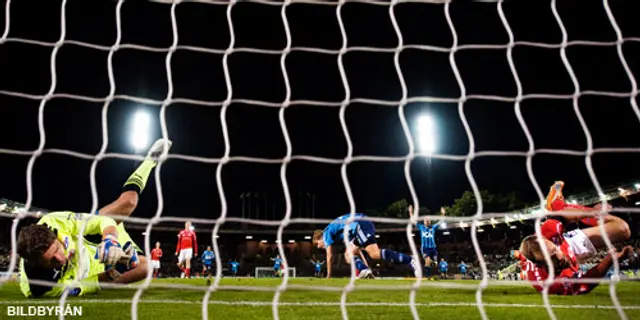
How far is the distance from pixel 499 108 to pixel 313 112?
29.2 feet

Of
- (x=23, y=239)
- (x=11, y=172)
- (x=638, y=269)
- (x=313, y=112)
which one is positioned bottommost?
(x=638, y=269)

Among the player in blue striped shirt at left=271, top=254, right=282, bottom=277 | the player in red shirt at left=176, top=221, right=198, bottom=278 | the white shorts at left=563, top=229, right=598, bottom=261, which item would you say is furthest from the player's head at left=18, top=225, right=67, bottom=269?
the player in blue striped shirt at left=271, top=254, right=282, bottom=277

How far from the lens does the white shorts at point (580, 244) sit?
5.29m

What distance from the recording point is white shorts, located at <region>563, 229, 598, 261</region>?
529 centimetres

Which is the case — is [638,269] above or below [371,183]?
below

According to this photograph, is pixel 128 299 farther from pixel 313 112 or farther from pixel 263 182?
pixel 263 182

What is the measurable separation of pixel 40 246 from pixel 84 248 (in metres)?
0.61

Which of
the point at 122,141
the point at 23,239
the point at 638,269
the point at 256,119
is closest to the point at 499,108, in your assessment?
the point at 638,269

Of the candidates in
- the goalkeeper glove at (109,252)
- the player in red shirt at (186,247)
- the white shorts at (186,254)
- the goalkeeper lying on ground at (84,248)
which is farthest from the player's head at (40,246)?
the white shorts at (186,254)

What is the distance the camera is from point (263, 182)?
38250mm

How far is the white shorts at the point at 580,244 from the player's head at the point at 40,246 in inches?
182

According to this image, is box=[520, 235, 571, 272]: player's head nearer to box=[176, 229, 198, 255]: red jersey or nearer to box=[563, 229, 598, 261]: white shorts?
box=[563, 229, 598, 261]: white shorts

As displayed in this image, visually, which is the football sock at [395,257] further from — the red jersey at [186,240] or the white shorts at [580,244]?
the red jersey at [186,240]

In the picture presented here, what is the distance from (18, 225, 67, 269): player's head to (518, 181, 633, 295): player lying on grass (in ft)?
12.4
